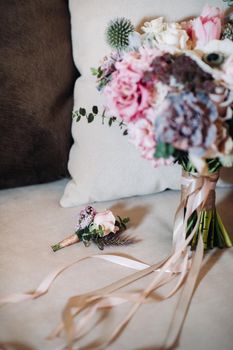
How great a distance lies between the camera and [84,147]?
3.43ft

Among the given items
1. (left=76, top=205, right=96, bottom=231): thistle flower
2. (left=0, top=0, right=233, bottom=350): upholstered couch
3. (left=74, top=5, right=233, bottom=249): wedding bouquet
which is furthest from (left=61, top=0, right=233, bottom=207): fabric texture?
(left=74, top=5, right=233, bottom=249): wedding bouquet

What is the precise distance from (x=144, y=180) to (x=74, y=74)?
35 cm

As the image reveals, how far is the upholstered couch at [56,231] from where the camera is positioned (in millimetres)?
696

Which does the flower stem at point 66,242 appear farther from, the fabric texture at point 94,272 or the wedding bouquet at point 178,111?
the wedding bouquet at point 178,111

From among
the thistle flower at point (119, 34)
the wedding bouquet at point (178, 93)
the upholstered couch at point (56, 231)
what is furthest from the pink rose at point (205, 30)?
the upholstered couch at point (56, 231)

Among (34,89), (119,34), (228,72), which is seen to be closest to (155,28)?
(119,34)

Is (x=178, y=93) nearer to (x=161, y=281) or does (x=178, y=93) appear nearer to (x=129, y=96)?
(x=129, y=96)

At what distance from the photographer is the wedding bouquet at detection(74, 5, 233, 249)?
2.13ft

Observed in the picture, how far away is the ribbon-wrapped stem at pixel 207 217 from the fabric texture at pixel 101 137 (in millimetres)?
204

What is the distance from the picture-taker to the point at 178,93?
0.67 m

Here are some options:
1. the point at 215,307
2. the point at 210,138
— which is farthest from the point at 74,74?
the point at 215,307

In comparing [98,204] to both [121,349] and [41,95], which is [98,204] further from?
[121,349]

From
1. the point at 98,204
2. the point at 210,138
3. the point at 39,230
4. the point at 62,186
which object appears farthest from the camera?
the point at 62,186

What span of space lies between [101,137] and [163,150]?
383 millimetres
